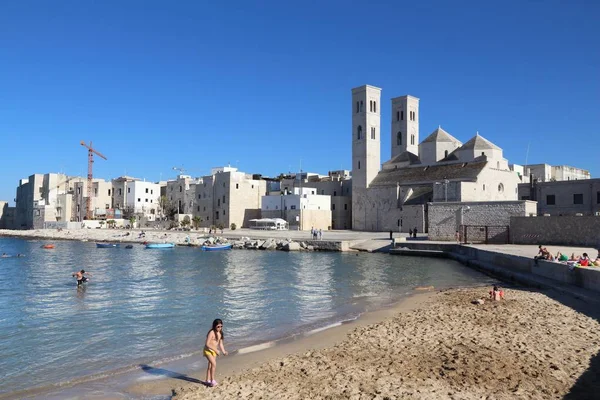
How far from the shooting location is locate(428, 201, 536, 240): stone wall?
3325 centimetres

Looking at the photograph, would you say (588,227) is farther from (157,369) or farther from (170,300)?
(157,369)

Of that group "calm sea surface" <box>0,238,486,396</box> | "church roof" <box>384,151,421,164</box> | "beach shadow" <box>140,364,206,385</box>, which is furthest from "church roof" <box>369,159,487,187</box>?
"beach shadow" <box>140,364,206,385</box>

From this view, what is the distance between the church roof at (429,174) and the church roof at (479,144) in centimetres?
197

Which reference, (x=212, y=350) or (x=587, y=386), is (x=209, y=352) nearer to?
(x=212, y=350)

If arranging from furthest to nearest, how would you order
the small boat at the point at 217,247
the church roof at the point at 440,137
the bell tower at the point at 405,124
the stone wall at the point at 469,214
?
the bell tower at the point at 405,124, the church roof at the point at 440,137, the small boat at the point at 217,247, the stone wall at the point at 469,214

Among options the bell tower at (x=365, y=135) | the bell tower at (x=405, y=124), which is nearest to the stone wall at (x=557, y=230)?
the bell tower at (x=365, y=135)

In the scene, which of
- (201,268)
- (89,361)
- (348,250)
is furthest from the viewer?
(348,250)

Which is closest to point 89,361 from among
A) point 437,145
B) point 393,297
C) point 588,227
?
point 393,297

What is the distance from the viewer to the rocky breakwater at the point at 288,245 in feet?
138

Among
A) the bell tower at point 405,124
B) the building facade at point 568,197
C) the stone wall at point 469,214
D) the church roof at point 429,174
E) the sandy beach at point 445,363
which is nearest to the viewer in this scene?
the sandy beach at point 445,363

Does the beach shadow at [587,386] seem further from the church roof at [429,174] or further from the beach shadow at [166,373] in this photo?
the church roof at [429,174]

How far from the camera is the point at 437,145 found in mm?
58438

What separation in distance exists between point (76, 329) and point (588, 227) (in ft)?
89.0

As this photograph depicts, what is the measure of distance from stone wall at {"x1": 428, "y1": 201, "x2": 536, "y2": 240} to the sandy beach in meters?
21.1
